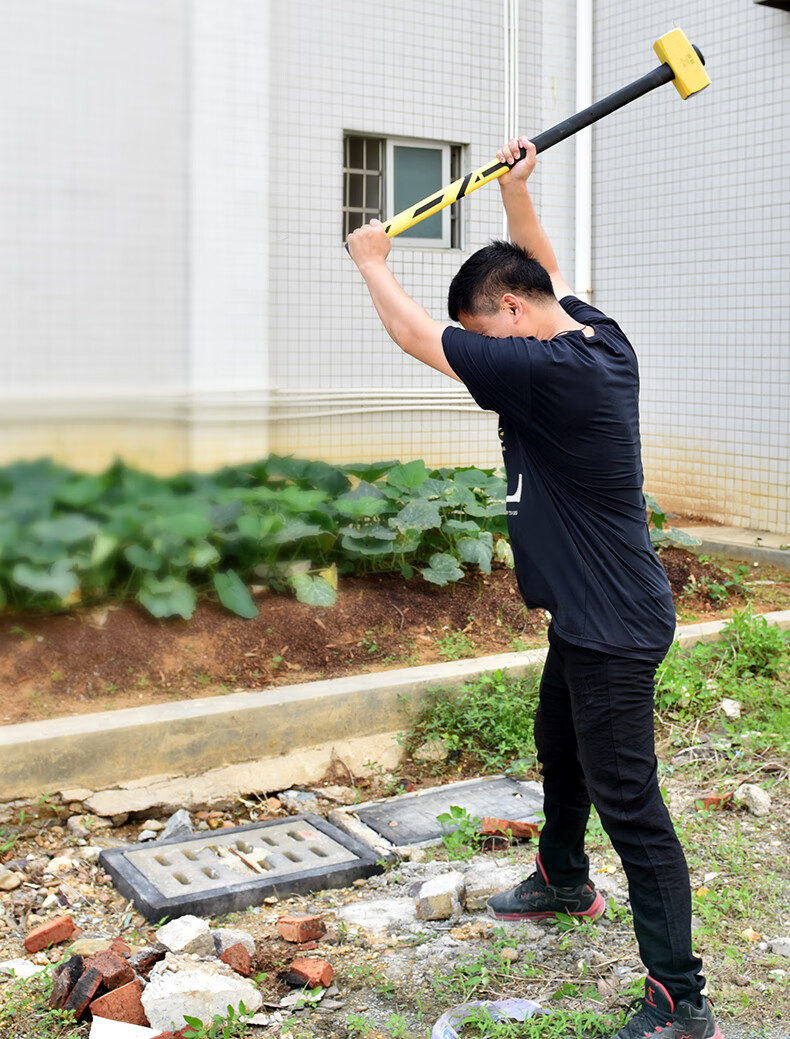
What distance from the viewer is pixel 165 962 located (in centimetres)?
243

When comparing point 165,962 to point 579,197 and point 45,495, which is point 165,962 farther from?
point 579,197

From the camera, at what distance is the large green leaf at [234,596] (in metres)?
4.31

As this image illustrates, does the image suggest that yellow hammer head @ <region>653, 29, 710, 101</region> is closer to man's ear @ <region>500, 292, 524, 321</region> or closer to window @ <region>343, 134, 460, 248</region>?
man's ear @ <region>500, 292, 524, 321</region>

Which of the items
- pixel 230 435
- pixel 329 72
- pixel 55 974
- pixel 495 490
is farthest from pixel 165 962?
pixel 329 72

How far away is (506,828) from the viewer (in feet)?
10.6

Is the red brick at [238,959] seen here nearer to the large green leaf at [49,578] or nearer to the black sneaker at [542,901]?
the black sneaker at [542,901]

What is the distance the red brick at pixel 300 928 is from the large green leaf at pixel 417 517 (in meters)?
2.30

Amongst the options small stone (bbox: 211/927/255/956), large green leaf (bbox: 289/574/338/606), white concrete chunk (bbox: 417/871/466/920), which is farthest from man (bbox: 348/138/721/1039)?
large green leaf (bbox: 289/574/338/606)

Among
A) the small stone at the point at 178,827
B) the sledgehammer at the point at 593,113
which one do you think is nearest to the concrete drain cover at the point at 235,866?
the small stone at the point at 178,827

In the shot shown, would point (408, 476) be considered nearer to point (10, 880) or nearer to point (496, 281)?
point (10, 880)

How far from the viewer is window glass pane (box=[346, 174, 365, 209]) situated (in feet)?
20.8

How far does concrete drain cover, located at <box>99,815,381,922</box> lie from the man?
3.52ft

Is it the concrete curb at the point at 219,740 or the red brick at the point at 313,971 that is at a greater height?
the concrete curb at the point at 219,740

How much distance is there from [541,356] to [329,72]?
4.45 meters
